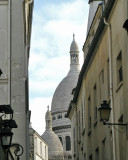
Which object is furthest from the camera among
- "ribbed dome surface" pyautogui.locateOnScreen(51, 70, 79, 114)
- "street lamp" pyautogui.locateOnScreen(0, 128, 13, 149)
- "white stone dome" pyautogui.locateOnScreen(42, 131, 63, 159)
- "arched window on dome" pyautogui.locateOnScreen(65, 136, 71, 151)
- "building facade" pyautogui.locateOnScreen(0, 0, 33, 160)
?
"ribbed dome surface" pyautogui.locateOnScreen(51, 70, 79, 114)

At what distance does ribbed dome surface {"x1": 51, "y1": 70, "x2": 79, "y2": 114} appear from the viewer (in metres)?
172

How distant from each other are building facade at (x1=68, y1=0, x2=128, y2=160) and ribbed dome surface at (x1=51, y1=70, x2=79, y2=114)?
136104 millimetres

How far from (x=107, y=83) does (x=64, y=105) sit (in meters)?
146

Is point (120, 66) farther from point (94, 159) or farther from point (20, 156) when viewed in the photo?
point (94, 159)

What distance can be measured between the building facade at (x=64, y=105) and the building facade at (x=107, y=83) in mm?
134877

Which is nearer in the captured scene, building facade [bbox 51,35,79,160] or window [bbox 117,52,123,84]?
window [bbox 117,52,123,84]

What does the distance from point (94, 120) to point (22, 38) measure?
8270mm

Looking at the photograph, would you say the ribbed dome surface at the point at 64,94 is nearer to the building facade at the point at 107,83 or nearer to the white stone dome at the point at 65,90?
the white stone dome at the point at 65,90

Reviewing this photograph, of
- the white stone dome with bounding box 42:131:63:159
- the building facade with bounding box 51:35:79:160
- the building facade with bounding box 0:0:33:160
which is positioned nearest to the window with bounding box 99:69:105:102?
the building facade with bounding box 0:0:33:160

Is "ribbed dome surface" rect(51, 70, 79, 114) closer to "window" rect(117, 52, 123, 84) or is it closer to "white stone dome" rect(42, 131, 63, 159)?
"white stone dome" rect(42, 131, 63, 159)

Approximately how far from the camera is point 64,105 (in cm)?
17125

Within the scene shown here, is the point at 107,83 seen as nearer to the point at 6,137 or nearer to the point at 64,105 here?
the point at 6,137

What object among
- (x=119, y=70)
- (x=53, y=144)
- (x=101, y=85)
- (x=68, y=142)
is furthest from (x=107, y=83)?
(x=68, y=142)

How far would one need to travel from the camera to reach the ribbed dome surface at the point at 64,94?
17150 cm
